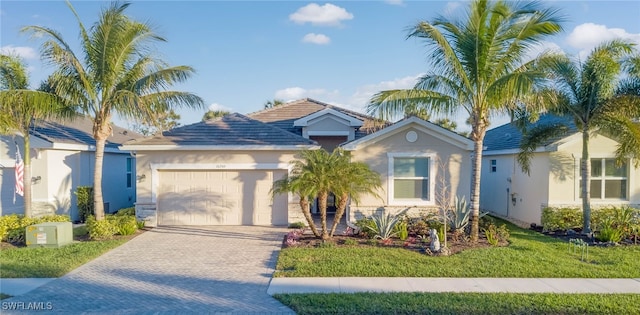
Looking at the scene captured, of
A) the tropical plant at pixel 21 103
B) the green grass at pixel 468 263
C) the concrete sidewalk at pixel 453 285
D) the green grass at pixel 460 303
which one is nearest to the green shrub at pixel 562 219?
the green grass at pixel 468 263

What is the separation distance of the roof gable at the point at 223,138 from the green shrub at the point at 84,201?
11.5ft

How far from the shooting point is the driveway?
647cm

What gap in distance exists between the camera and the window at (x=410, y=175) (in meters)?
12.8

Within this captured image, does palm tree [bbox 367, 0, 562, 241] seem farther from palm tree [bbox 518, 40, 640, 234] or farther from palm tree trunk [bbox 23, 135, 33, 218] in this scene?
palm tree trunk [bbox 23, 135, 33, 218]

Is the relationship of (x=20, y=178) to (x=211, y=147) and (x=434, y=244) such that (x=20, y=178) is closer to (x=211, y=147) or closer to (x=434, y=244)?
(x=211, y=147)

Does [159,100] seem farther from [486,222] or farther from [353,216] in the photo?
[486,222]

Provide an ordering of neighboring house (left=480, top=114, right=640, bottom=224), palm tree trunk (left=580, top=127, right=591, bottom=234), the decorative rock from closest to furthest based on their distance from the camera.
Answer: the decorative rock
palm tree trunk (left=580, top=127, right=591, bottom=234)
neighboring house (left=480, top=114, right=640, bottom=224)

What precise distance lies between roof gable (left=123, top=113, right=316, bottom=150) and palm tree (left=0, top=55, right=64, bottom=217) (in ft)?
8.58

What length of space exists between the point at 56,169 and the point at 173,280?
10060 mm

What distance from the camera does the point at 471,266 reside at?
335 inches

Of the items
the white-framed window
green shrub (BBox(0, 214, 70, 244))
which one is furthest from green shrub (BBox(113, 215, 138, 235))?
the white-framed window

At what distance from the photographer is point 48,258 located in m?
A: 9.19

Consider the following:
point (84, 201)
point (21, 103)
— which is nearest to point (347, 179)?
point (21, 103)

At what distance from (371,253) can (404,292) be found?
2687 millimetres
